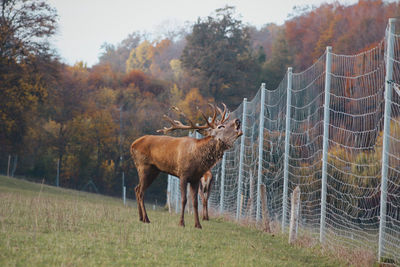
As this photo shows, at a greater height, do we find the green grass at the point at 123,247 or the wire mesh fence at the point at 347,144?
the wire mesh fence at the point at 347,144

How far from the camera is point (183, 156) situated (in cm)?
966

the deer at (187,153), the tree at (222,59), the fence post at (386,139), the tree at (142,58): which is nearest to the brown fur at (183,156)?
the deer at (187,153)

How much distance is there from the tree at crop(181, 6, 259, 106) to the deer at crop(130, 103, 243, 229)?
36524 mm

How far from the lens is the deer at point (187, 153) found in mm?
9086

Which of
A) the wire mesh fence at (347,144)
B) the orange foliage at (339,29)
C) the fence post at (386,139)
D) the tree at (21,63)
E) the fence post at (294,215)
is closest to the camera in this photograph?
the fence post at (386,139)

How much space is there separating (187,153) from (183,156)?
0.32ft

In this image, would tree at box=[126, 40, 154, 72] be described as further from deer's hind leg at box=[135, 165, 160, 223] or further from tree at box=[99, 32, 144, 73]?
deer's hind leg at box=[135, 165, 160, 223]

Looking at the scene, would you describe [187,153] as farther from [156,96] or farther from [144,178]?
[156,96]

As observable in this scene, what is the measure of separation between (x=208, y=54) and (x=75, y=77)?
16.6 meters

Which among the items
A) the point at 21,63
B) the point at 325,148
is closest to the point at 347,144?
the point at 325,148

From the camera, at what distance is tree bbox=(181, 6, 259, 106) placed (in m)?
48.1

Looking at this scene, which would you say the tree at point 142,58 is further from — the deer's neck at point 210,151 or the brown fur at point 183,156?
the deer's neck at point 210,151

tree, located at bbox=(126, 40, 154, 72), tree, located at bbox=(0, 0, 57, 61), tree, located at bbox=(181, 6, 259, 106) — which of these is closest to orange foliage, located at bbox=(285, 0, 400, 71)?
tree, located at bbox=(181, 6, 259, 106)

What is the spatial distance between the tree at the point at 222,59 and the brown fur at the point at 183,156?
120ft
